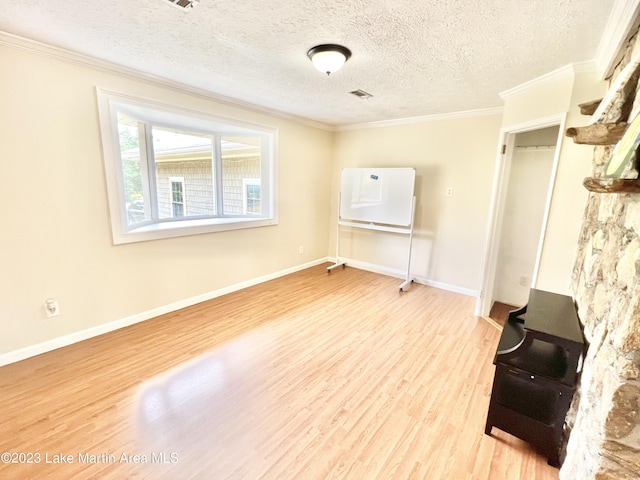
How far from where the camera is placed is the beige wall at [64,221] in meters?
2.06

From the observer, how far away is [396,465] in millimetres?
1491

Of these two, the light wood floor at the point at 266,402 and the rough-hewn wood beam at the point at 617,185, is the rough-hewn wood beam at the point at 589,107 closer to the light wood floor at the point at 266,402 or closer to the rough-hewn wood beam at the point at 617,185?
the rough-hewn wood beam at the point at 617,185

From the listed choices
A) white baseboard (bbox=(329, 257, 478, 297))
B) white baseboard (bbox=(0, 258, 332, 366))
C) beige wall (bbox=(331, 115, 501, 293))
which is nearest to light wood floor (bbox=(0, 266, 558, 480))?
white baseboard (bbox=(0, 258, 332, 366))

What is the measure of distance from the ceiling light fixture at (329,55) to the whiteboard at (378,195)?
2.16 metres

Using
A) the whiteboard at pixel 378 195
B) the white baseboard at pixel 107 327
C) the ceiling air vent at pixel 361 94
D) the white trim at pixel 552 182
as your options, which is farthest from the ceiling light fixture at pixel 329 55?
the white baseboard at pixel 107 327

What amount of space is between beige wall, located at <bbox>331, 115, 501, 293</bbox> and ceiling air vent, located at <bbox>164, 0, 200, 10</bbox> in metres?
3.22

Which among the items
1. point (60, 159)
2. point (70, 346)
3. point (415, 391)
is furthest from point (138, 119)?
point (415, 391)

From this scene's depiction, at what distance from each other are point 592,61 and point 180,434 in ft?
12.2

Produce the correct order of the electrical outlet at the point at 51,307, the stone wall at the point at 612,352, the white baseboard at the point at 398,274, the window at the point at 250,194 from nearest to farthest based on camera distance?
the stone wall at the point at 612,352, the electrical outlet at the point at 51,307, the white baseboard at the point at 398,274, the window at the point at 250,194

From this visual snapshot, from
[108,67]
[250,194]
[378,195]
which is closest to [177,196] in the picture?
[250,194]

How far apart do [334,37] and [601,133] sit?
157 cm

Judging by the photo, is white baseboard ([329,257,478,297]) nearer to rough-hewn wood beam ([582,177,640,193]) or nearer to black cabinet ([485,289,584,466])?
black cabinet ([485,289,584,466])

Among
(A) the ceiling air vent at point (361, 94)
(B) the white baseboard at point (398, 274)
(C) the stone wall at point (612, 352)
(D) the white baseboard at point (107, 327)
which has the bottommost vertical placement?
(D) the white baseboard at point (107, 327)

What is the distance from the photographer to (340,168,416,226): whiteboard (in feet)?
12.9
